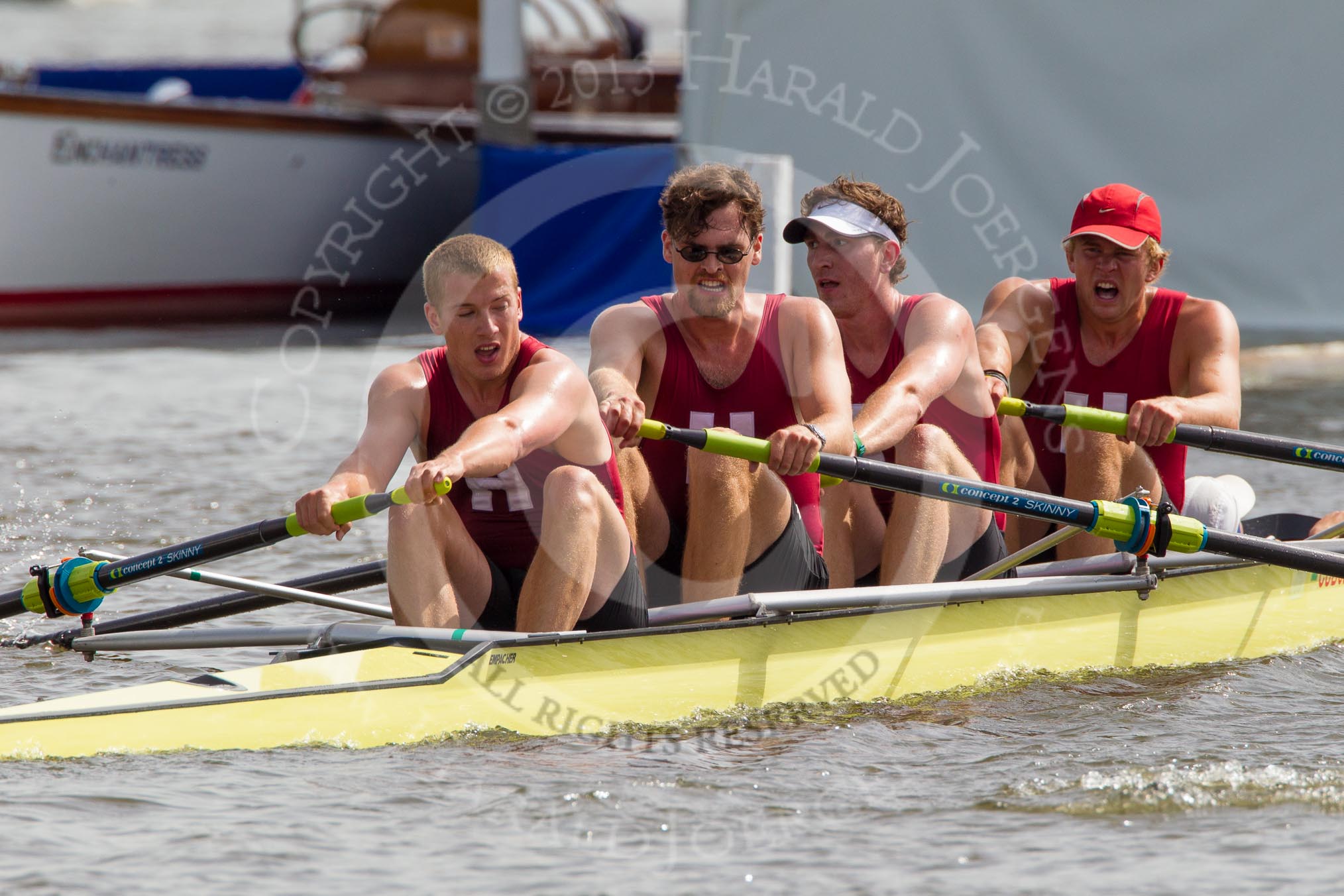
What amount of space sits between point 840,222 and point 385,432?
58.5 inches

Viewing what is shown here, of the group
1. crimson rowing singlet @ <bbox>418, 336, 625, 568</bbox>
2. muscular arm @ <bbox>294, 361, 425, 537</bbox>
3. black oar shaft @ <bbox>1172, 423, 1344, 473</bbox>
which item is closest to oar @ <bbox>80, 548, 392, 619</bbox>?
muscular arm @ <bbox>294, 361, 425, 537</bbox>

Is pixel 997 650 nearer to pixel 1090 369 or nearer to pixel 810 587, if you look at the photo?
pixel 810 587

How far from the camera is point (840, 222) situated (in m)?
4.76

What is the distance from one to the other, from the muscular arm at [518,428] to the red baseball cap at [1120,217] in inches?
78.8

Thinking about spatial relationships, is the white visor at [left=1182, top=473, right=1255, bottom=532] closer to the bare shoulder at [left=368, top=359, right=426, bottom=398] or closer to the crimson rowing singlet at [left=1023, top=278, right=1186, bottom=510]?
the crimson rowing singlet at [left=1023, top=278, right=1186, bottom=510]

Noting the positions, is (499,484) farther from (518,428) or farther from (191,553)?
(191,553)

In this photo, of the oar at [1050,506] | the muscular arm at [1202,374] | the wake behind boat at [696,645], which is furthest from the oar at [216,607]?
the muscular arm at [1202,374]

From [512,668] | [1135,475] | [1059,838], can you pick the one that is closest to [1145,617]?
[1135,475]

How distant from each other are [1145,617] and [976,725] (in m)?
0.86

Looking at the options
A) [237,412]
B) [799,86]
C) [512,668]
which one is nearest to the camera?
[512,668]

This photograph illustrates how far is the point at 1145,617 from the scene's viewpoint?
501 cm

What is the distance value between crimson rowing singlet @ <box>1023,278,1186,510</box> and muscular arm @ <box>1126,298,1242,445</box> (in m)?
0.04

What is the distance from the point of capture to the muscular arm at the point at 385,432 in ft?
13.3

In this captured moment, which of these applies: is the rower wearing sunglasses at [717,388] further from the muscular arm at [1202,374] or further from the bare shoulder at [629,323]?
the muscular arm at [1202,374]
